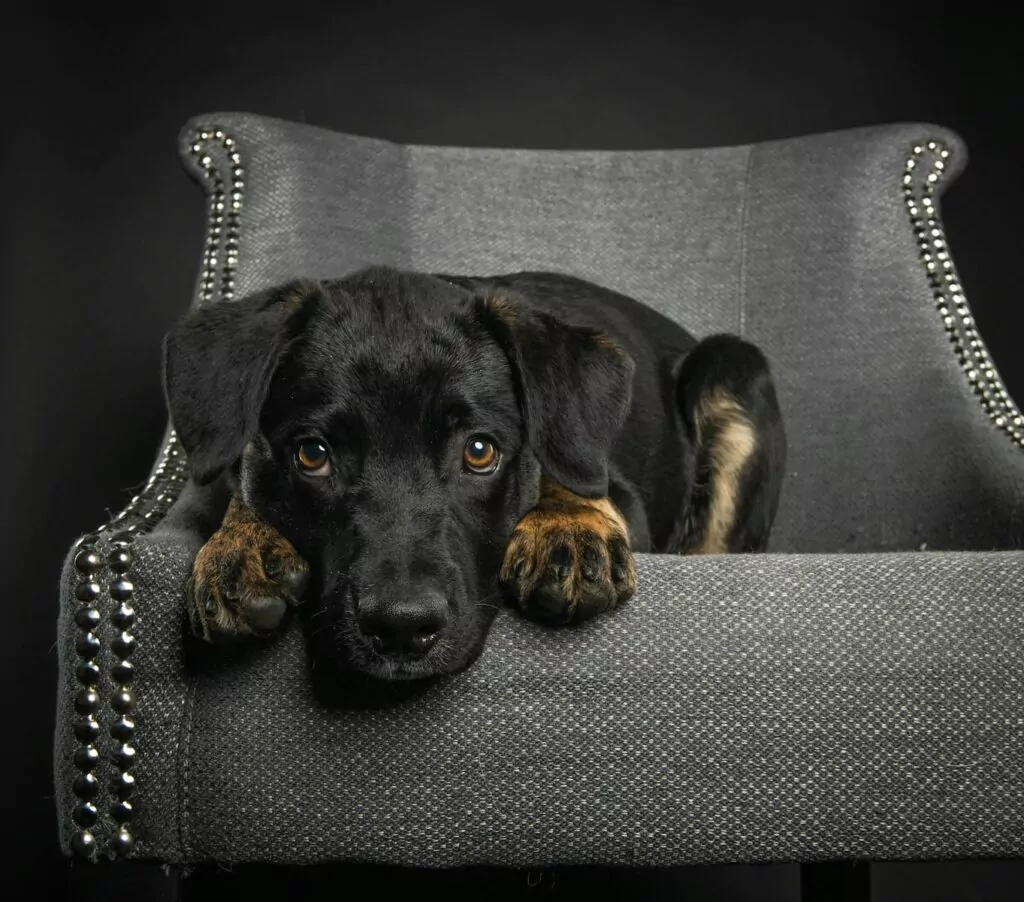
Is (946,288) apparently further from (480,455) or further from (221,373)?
(221,373)

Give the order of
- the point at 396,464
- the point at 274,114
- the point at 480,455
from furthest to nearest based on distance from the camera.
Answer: the point at 274,114 → the point at 480,455 → the point at 396,464

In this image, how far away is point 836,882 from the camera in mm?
3738

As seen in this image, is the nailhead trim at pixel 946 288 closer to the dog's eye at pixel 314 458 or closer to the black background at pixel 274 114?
the black background at pixel 274 114

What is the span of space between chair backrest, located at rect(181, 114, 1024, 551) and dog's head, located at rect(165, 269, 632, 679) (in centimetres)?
138

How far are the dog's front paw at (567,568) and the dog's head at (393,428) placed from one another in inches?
2.6

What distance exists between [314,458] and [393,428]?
0.20m

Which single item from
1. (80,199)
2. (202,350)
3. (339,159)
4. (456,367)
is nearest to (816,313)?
(339,159)

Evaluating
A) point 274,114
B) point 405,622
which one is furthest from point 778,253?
point 405,622

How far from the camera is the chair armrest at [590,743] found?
8.34ft

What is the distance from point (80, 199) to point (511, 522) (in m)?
3.01

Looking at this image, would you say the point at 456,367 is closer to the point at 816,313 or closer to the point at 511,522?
the point at 511,522

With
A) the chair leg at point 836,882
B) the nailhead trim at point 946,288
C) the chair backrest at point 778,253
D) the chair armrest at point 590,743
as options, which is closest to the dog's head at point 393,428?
the chair armrest at point 590,743

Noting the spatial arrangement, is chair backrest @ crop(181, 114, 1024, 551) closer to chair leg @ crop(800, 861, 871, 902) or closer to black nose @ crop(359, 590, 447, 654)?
chair leg @ crop(800, 861, 871, 902)

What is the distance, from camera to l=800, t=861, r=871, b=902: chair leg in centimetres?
363
